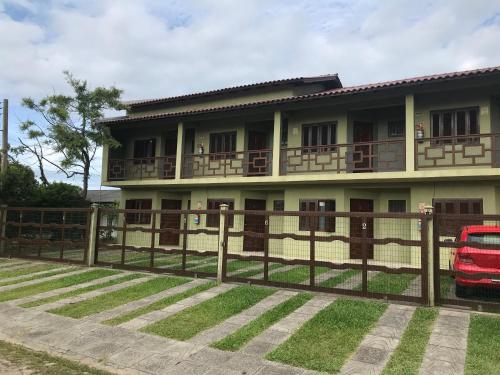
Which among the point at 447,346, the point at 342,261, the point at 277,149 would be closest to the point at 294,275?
the point at 342,261

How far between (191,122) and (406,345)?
1368 cm

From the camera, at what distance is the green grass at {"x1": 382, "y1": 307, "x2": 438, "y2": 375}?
4613mm

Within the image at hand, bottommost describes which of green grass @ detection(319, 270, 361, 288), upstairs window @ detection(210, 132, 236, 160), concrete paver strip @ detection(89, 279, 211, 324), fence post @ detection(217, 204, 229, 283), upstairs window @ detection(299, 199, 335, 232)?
concrete paver strip @ detection(89, 279, 211, 324)

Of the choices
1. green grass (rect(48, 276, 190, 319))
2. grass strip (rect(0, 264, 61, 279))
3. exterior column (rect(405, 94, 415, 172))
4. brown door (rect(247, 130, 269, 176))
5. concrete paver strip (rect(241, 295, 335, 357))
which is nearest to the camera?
concrete paver strip (rect(241, 295, 335, 357))

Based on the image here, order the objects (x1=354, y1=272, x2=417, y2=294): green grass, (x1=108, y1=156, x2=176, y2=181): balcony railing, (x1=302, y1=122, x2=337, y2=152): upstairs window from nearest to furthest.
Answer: (x1=354, y1=272, x2=417, y2=294): green grass, (x1=302, y1=122, x2=337, y2=152): upstairs window, (x1=108, y1=156, x2=176, y2=181): balcony railing

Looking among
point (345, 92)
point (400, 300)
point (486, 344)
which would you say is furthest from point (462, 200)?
point (486, 344)

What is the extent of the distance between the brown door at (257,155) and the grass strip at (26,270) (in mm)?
7386

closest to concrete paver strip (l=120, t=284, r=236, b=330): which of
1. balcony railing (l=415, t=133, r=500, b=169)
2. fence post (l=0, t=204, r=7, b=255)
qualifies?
balcony railing (l=415, t=133, r=500, b=169)

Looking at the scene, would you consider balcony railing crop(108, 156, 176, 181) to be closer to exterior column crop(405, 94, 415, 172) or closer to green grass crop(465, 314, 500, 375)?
exterior column crop(405, 94, 415, 172)

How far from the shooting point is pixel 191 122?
56.3 feet

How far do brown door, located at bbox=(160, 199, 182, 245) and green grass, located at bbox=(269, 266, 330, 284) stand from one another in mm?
2964

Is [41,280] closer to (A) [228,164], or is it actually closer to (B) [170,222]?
(B) [170,222]

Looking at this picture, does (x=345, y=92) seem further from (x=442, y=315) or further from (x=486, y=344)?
(x=486, y=344)

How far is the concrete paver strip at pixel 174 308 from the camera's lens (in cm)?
645
